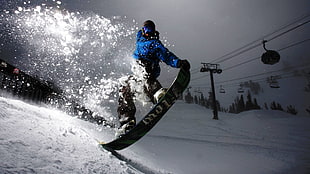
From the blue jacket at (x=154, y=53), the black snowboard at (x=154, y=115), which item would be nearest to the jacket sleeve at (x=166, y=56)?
the blue jacket at (x=154, y=53)

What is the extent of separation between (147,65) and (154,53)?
0.24 m

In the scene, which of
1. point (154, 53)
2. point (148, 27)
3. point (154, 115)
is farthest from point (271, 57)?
point (154, 115)

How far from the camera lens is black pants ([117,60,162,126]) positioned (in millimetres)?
2695

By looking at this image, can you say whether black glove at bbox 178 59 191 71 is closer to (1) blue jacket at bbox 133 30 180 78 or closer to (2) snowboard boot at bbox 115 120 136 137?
(1) blue jacket at bbox 133 30 180 78

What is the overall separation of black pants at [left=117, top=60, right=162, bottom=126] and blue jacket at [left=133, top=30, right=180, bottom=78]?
0.34 ft

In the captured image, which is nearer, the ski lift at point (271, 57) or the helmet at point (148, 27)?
the helmet at point (148, 27)

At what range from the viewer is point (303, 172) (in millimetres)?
3309

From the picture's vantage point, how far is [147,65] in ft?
9.31

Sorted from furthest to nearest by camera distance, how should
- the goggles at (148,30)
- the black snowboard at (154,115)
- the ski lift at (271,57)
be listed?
1. the ski lift at (271,57)
2. the goggles at (148,30)
3. the black snowboard at (154,115)

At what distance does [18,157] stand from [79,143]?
0.67m

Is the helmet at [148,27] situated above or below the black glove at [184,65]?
above

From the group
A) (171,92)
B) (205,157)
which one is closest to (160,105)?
(171,92)

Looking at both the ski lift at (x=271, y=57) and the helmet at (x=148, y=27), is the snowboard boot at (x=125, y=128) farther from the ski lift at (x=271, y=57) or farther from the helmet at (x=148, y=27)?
the ski lift at (x=271, y=57)

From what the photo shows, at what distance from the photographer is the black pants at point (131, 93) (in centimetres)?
270
